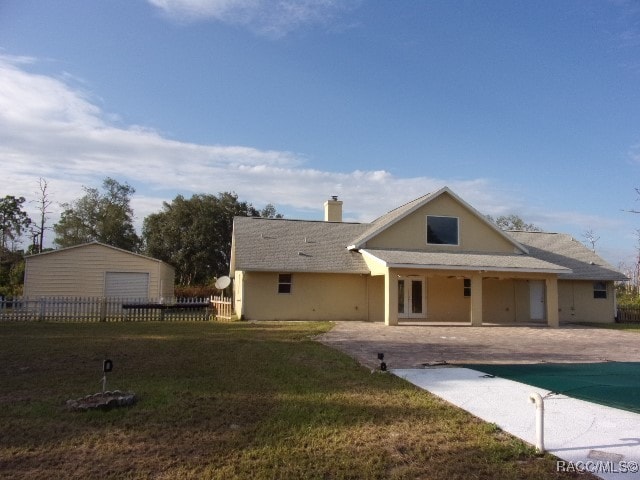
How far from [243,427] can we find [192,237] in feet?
129

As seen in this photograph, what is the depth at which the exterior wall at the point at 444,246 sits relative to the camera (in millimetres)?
23531

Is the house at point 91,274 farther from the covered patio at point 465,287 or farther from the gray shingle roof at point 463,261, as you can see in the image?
the gray shingle roof at point 463,261

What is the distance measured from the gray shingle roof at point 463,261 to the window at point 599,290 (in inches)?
205

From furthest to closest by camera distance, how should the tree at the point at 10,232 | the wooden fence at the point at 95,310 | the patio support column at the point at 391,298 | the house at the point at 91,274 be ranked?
1. the tree at the point at 10,232
2. the house at the point at 91,274
3. the wooden fence at the point at 95,310
4. the patio support column at the point at 391,298

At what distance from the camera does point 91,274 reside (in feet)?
86.3

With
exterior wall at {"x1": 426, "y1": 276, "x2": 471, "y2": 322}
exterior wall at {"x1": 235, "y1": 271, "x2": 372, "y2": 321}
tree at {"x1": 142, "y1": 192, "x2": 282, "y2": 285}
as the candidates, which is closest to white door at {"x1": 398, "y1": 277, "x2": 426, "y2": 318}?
exterior wall at {"x1": 426, "y1": 276, "x2": 471, "y2": 322}

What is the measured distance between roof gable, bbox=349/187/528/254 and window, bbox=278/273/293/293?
3.31 meters

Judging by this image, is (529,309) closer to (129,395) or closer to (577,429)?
(577,429)

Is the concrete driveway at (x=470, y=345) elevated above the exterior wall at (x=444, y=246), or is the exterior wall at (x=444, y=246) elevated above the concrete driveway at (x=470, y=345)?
the exterior wall at (x=444, y=246)

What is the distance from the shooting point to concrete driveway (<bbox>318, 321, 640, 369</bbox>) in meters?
11.2

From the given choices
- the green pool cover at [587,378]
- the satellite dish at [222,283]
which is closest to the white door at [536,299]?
the green pool cover at [587,378]

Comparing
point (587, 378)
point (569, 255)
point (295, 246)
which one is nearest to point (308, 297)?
point (295, 246)

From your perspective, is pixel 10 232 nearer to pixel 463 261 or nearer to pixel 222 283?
pixel 222 283

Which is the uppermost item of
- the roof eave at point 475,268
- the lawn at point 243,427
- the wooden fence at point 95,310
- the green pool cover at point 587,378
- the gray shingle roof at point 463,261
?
the gray shingle roof at point 463,261
